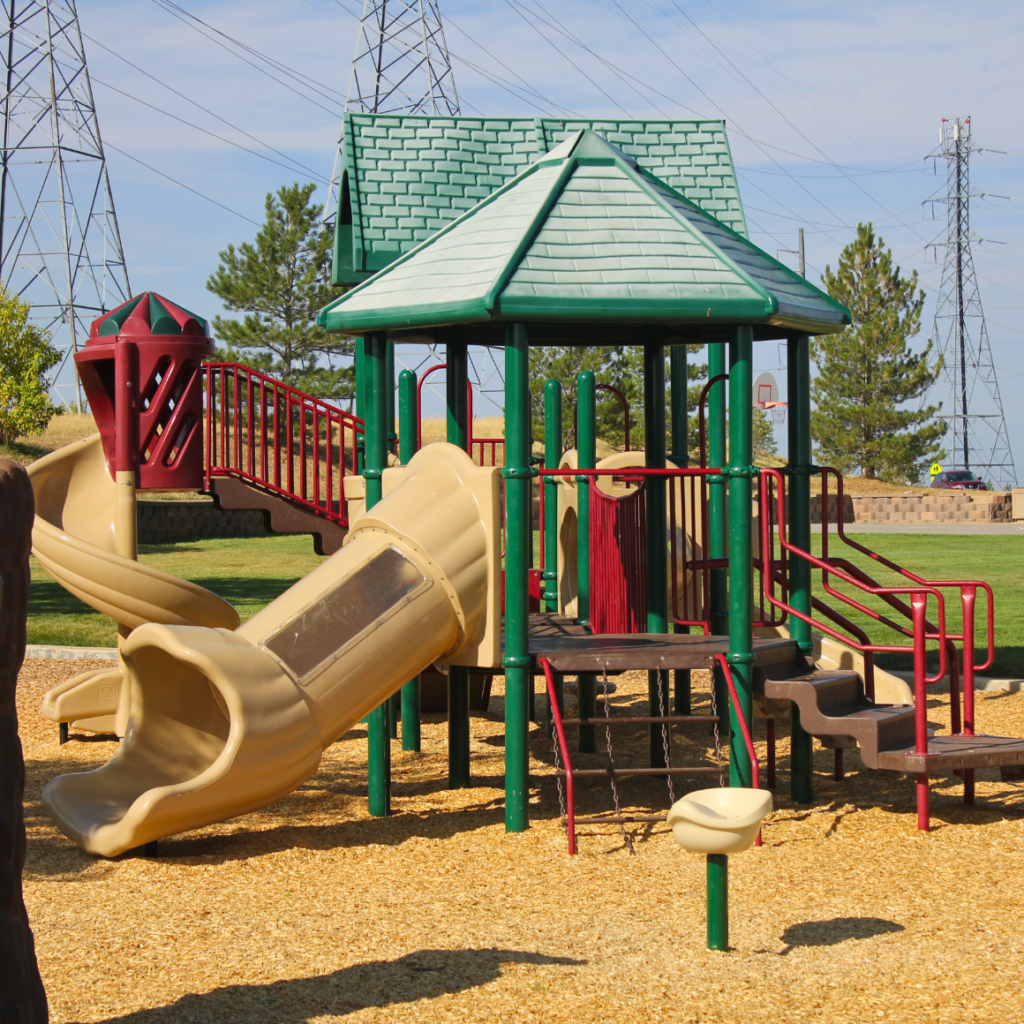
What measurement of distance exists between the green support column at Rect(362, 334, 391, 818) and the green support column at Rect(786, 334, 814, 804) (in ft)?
8.21

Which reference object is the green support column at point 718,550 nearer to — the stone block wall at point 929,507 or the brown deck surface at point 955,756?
the brown deck surface at point 955,756

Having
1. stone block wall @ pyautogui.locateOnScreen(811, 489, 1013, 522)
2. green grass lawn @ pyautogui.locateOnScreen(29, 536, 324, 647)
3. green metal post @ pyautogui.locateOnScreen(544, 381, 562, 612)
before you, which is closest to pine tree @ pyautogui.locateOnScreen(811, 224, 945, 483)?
stone block wall @ pyautogui.locateOnScreen(811, 489, 1013, 522)

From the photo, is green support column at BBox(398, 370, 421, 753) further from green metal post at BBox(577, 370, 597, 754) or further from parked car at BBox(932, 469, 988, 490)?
parked car at BBox(932, 469, 988, 490)

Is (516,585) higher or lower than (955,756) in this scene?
higher

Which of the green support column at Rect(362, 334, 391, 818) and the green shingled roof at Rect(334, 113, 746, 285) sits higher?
the green shingled roof at Rect(334, 113, 746, 285)

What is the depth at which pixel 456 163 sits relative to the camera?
31.7ft

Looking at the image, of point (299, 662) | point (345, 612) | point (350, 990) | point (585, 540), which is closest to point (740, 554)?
point (585, 540)

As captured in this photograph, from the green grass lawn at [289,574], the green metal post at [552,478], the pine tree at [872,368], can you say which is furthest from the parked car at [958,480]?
the green metal post at [552,478]

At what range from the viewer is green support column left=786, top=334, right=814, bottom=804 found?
7875mm

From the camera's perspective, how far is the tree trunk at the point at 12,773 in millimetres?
3385

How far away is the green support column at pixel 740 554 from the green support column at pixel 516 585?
1192 millimetres

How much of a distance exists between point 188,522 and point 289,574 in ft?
34.7

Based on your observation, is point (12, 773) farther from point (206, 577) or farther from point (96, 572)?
point (206, 577)

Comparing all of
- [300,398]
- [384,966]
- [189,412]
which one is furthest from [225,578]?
[384,966]
